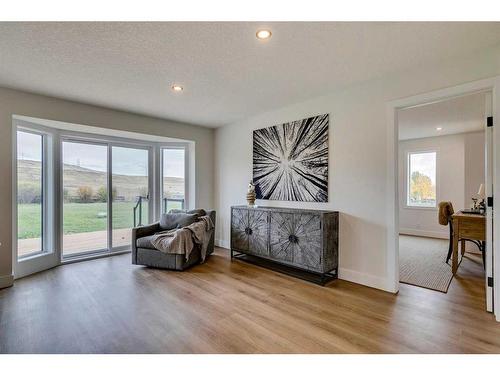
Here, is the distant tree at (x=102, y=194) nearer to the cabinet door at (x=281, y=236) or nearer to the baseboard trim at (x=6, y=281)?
the baseboard trim at (x=6, y=281)

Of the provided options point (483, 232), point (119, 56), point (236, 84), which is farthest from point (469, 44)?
point (119, 56)

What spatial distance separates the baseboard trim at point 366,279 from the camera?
9.46 ft

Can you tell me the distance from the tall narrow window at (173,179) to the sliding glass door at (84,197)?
1.03 meters

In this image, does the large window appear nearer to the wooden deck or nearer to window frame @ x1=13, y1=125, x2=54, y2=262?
the wooden deck

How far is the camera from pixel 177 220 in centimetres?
418

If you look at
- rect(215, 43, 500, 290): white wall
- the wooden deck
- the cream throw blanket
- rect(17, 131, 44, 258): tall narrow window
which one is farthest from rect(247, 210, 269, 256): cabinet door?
rect(17, 131, 44, 258): tall narrow window

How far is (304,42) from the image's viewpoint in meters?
2.16

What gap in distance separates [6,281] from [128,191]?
81.1 inches

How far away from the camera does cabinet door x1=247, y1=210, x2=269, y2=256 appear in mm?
3688

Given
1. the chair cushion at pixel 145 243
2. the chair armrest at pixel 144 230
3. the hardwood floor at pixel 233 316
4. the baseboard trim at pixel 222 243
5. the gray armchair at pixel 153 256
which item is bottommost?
the hardwood floor at pixel 233 316

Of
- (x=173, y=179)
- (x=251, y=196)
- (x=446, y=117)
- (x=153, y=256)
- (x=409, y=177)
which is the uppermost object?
(x=446, y=117)

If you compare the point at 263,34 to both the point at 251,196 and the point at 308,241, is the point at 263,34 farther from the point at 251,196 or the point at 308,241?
the point at 251,196

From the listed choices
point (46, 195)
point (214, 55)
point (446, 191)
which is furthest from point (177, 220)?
point (446, 191)

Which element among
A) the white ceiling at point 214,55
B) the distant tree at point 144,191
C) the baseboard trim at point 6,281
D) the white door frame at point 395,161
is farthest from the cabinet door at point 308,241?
the baseboard trim at point 6,281
